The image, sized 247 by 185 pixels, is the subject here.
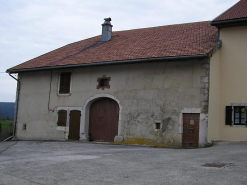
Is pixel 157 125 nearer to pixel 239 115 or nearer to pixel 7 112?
pixel 239 115

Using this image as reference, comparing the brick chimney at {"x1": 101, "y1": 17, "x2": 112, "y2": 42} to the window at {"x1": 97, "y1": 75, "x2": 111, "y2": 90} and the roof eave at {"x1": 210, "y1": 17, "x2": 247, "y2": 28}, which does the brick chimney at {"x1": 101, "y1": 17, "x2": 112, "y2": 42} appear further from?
the roof eave at {"x1": 210, "y1": 17, "x2": 247, "y2": 28}

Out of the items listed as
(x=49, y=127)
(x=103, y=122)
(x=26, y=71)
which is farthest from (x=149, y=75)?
(x=26, y=71)

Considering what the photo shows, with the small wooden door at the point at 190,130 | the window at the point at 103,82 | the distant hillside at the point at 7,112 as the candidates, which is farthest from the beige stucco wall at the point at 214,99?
the distant hillside at the point at 7,112

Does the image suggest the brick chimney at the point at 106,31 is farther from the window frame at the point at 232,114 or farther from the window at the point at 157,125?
the window frame at the point at 232,114

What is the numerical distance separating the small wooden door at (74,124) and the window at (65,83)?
1099mm

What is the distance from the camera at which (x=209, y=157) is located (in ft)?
27.2

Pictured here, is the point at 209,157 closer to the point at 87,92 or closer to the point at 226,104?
the point at 226,104

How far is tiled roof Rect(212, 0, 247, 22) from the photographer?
39.7ft

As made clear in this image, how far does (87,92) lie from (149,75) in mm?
3097

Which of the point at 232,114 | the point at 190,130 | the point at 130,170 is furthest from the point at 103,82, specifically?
the point at 130,170

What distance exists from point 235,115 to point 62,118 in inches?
298

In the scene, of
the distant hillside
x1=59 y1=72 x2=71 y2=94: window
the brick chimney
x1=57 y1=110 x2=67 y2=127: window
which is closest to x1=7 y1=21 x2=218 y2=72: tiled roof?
the brick chimney

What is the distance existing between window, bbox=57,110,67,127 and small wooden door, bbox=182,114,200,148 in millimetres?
5751

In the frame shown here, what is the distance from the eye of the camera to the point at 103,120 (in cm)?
1384
